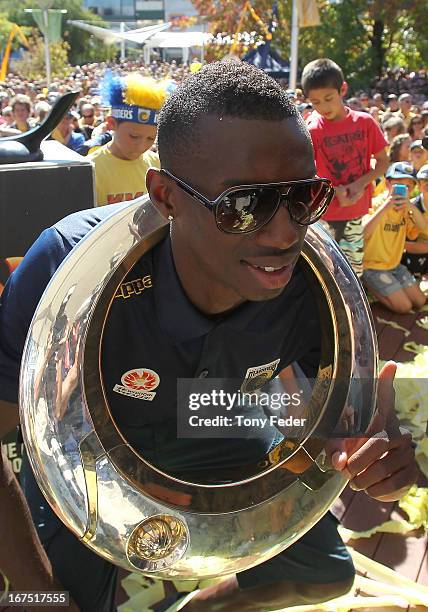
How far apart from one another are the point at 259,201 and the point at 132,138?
2365 mm

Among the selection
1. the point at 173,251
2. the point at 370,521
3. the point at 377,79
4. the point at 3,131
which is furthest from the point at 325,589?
the point at 377,79

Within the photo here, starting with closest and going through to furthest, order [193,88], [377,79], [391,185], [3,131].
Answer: [193,88] < [3,131] < [391,185] < [377,79]

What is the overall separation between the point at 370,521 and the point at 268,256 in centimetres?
172

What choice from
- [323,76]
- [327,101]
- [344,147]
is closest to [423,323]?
[344,147]

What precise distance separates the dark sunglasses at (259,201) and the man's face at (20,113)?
7.14m

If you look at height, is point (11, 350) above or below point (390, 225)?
above

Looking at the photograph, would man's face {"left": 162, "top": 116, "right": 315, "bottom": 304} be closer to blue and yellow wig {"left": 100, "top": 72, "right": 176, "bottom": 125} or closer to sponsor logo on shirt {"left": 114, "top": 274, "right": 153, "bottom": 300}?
sponsor logo on shirt {"left": 114, "top": 274, "right": 153, "bottom": 300}

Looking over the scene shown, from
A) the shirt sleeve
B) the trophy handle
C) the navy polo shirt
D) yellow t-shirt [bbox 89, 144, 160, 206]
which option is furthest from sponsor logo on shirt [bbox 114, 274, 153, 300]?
yellow t-shirt [bbox 89, 144, 160, 206]

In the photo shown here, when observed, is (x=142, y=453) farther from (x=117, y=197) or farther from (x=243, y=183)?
(x=117, y=197)

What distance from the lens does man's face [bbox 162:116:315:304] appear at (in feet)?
4.03

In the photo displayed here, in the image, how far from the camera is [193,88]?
1.33m

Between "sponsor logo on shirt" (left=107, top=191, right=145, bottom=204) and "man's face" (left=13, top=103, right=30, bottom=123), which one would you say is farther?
"man's face" (left=13, top=103, right=30, bottom=123)

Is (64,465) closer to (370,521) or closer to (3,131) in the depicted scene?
(370,521)

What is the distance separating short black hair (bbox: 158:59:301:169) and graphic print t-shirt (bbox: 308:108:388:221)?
3.08m
